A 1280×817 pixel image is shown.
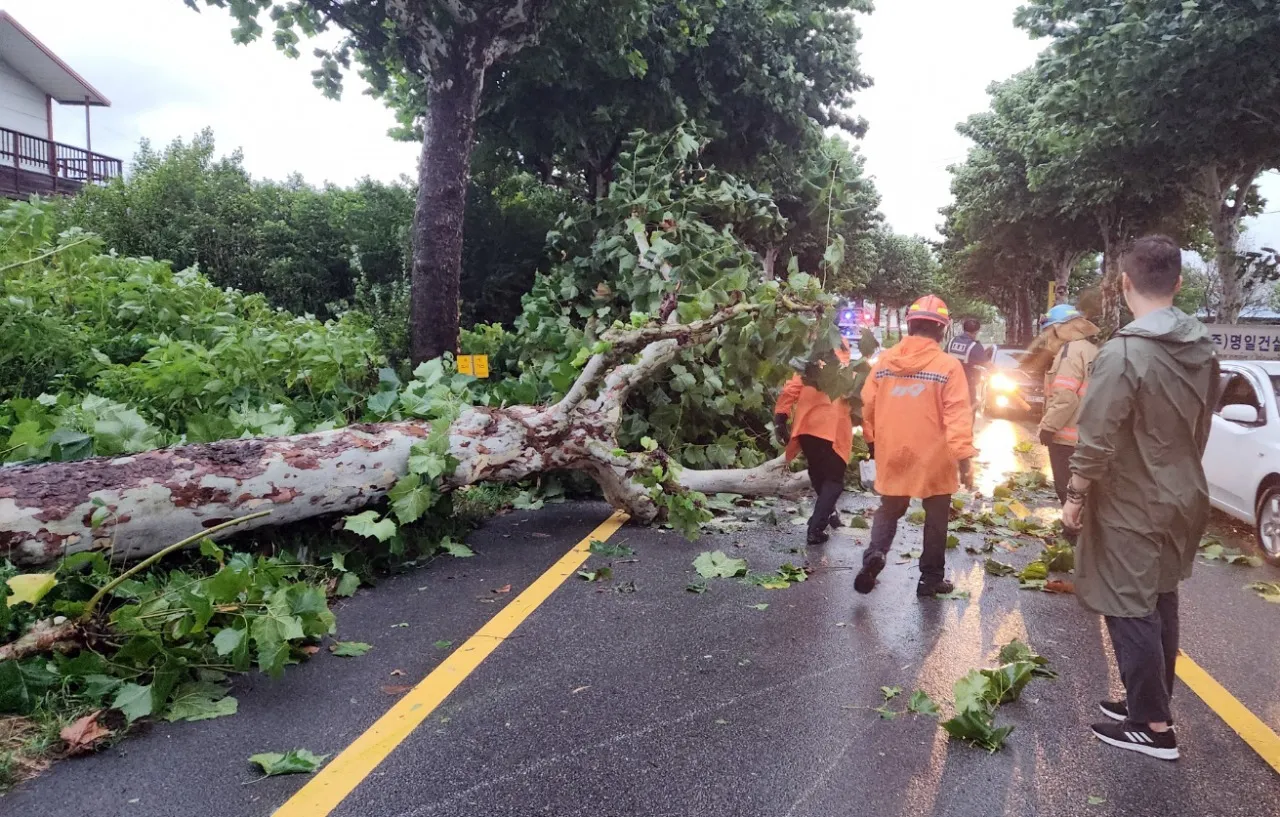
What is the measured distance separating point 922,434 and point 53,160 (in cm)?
2342

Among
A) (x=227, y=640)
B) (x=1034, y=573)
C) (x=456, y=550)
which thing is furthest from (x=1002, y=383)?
(x=227, y=640)

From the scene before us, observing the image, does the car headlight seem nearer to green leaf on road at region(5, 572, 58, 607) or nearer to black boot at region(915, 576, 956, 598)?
black boot at region(915, 576, 956, 598)

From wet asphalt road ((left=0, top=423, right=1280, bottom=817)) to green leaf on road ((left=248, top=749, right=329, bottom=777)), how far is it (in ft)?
0.15

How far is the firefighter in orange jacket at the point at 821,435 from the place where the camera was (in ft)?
20.6

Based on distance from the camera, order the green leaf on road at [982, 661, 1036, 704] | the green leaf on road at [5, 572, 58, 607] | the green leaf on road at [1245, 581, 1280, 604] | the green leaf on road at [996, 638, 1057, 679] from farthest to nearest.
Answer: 1. the green leaf on road at [1245, 581, 1280, 604]
2. the green leaf on road at [996, 638, 1057, 679]
3. the green leaf on road at [982, 661, 1036, 704]
4. the green leaf on road at [5, 572, 58, 607]

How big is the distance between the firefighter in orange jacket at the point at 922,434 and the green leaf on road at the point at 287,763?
329cm

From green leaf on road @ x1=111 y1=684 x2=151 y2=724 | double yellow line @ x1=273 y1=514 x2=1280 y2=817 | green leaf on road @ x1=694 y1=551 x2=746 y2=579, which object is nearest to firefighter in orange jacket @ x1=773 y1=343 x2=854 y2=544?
green leaf on road @ x1=694 y1=551 x2=746 y2=579

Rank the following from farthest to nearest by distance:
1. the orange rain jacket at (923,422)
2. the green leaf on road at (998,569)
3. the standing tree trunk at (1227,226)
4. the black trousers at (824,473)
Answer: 1. the standing tree trunk at (1227,226)
2. the black trousers at (824,473)
3. the green leaf on road at (998,569)
4. the orange rain jacket at (923,422)

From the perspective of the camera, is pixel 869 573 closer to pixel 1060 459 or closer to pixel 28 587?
pixel 1060 459

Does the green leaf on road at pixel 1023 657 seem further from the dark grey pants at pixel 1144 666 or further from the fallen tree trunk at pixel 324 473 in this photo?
the fallen tree trunk at pixel 324 473

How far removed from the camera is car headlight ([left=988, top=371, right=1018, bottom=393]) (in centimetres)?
1683

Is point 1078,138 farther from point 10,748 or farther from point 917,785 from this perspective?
point 10,748

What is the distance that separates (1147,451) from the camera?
128 inches

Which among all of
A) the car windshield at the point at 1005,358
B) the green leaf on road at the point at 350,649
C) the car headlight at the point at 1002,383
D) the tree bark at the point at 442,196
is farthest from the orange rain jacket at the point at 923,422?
the car windshield at the point at 1005,358
